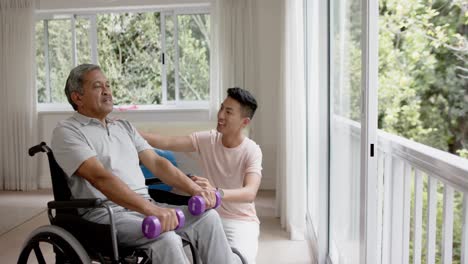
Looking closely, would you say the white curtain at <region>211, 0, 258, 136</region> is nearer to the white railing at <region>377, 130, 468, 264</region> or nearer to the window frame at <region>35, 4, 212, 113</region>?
the window frame at <region>35, 4, 212, 113</region>

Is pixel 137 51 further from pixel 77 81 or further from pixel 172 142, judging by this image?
pixel 77 81

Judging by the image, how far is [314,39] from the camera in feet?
10.3

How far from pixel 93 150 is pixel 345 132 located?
1.31m

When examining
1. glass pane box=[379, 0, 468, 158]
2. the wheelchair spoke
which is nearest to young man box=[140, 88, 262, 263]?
the wheelchair spoke

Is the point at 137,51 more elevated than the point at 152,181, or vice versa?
the point at 137,51

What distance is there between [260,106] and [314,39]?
204cm

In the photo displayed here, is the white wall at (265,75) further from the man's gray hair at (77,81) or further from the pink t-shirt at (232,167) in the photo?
the man's gray hair at (77,81)

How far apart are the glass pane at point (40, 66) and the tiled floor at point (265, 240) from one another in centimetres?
157

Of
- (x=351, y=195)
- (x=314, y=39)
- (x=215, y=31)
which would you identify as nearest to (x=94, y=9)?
(x=215, y=31)

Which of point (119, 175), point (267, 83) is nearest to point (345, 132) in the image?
point (119, 175)

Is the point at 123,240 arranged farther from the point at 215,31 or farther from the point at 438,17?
the point at 215,31

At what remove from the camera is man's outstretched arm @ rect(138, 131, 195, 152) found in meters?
2.16

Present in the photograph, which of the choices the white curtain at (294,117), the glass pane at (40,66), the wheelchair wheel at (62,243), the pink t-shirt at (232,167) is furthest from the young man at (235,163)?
the glass pane at (40,66)

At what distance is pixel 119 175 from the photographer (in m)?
1.81
